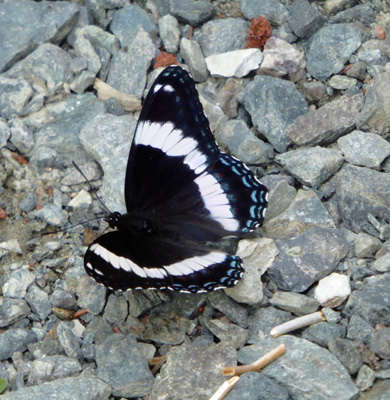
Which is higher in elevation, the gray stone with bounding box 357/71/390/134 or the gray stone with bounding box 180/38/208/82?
the gray stone with bounding box 180/38/208/82

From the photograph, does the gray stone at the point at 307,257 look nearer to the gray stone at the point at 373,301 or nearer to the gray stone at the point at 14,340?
the gray stone at the point at 373,301

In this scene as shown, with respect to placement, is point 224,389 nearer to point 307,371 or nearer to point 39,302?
point 307,371

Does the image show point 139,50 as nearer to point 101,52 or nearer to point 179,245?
point 101,52

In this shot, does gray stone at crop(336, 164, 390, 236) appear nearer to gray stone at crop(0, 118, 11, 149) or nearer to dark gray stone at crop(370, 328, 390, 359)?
dark gray stone at crop(370, 328, 390, 359)

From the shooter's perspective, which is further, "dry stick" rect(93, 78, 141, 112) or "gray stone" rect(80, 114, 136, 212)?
"dry stick" rect(93, 78, 141, 112)

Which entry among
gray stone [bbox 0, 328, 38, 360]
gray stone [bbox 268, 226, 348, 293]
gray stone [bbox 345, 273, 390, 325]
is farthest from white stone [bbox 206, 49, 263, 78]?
gray stone [bbox 0, 328, 38, 360]

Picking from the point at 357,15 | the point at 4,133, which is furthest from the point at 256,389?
the point at 357,15
